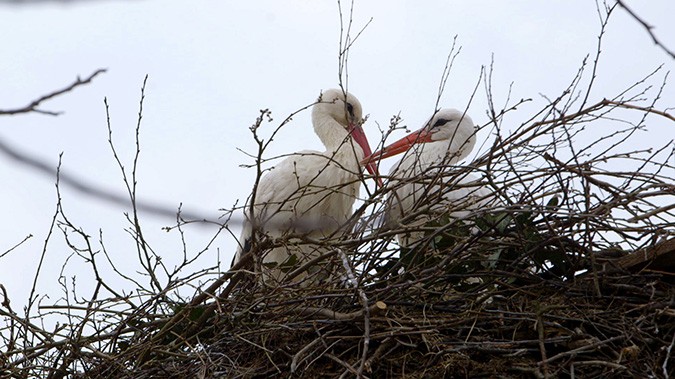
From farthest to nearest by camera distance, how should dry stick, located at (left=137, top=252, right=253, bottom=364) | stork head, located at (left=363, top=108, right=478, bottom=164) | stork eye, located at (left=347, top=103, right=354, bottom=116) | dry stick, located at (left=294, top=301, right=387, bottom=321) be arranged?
stork eye, located at (left=347, top=103, right=354, bottom=116) → stork head, located at (left=363, top=108, right=478, bottom=164) → dry stick, located at (left=137, top=252, right=253, bottom=364) → dry stick, located at (left=294, top=301, right=387, bottom=321)

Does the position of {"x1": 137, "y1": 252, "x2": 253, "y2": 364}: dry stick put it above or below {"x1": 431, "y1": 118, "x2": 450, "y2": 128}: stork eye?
below

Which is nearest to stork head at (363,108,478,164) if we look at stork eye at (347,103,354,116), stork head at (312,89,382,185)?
stork head at (312,89,382,185)

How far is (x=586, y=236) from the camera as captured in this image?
2.62 m

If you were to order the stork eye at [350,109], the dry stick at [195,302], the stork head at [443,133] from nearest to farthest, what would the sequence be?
the dry stick at [195,302]
the stork head at [443,133]
the stork eye at [350,109]

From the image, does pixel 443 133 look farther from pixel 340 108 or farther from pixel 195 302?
pixel 195 302

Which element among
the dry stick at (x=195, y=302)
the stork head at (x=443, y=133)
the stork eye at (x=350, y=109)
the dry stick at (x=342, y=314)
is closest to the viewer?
the dry stick at (x=342, y=314)

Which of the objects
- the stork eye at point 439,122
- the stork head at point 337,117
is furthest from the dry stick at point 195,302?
the stork eye at point 439,122

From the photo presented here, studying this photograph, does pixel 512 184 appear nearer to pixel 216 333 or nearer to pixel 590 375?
pixel 590 375

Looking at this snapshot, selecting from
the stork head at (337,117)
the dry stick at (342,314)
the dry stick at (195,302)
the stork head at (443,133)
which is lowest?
the dry stick at (342,314)

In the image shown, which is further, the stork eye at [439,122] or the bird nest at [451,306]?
the stork eye at [439,122]

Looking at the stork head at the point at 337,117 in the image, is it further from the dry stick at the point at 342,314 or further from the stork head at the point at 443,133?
the dry stick at the point at 342,314

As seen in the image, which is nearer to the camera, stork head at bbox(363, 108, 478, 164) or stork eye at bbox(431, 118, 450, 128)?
stork head at bbox(363, 108, 478, 164)

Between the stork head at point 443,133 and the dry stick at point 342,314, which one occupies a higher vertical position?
the stork head at point 443,133

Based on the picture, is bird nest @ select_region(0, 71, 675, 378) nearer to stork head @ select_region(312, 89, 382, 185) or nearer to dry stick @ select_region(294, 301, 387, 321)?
dry stick @ select_region(294, 301, 387, 321)
